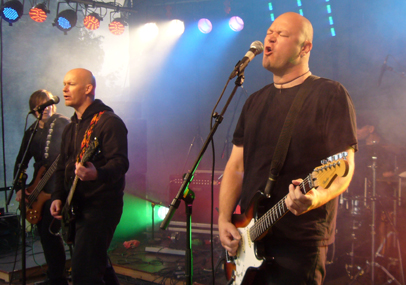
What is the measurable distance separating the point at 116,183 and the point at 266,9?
5.56m

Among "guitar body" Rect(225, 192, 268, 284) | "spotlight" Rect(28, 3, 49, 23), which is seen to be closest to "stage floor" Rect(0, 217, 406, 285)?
"guitar body" Rect(225, 192, 268, 284)

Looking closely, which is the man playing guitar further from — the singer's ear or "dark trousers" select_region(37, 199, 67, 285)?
the singer's ear

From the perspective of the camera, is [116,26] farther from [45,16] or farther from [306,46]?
[306,46]

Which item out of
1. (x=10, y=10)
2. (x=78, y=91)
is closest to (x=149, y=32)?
(x=10, y=10)

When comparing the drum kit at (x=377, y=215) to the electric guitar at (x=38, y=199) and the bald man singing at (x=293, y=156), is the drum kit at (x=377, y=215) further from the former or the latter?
the electric guitar at (x=38, y=199)

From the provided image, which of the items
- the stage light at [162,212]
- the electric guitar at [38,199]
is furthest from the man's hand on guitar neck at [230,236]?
the stage light at [162,212]

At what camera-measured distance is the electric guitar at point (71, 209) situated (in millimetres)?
2449

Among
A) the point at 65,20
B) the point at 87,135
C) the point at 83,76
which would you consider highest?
the point at 65,20

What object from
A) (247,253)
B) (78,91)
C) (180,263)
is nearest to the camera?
(247,253)

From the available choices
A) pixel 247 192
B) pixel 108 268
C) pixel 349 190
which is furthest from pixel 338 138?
pixel 349 190

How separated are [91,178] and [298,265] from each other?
161cm

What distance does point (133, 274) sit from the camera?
4.27 meters

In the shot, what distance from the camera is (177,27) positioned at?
7.05 metres

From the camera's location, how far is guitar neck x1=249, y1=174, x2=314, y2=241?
4.24 feet
